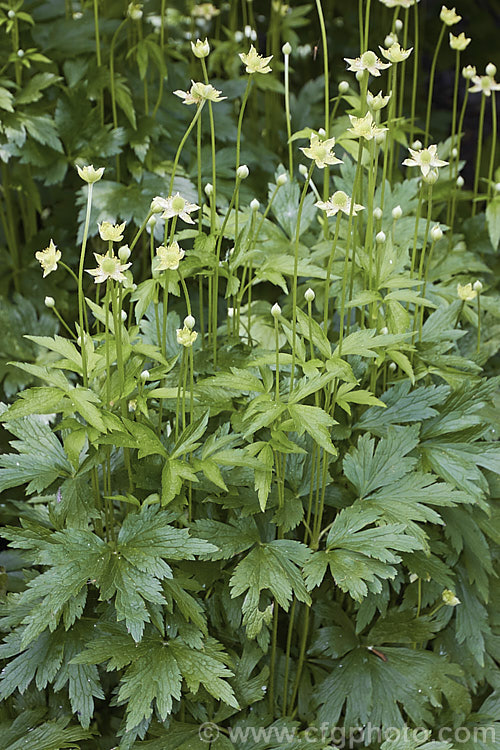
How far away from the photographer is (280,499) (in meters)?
1.31

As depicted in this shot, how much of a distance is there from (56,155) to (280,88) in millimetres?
721

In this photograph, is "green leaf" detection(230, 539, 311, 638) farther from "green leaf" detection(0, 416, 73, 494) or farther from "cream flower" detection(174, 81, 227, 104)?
"cream flower" detection(174, 81, 227, 104)

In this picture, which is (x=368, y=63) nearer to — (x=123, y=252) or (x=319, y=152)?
(x=319, y=152)

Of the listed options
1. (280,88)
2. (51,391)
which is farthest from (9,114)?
(51,391)

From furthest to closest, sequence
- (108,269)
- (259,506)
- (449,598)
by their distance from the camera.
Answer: (449,598) → (259,506) → (108,269)

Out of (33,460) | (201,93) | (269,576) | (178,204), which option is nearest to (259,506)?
(269,576)

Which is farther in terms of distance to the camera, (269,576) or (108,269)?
(269,576)

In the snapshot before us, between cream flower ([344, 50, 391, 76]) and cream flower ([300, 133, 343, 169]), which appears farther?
cream flower ([344, 50, 391, 76])

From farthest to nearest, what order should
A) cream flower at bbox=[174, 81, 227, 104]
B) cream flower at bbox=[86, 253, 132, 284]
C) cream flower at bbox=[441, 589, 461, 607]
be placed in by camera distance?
→ cream flower at bbox=[441, 589, 461, 607] < cream flower at bbox=[174, 81, 227, 104] < cream flower at bbox=[86, 253, 132, 284]

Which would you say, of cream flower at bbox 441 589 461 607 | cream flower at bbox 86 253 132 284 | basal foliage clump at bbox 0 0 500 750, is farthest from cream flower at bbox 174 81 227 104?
cream flower at bbox 441 589 461 607

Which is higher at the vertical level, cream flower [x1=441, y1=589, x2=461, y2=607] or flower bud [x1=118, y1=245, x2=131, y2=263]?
flower bud [x1=118, y1=245, x2=131, y2=263]

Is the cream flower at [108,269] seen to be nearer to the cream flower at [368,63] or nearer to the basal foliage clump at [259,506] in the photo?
the basal foliage clump at [259,506]

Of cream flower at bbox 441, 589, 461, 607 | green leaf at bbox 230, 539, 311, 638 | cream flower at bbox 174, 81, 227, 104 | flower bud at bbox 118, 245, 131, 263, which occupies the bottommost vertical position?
cream flower at bbox 441, 589, 461, 607

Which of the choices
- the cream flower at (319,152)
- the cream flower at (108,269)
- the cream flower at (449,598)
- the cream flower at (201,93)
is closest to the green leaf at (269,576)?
the cream flower at (449,598)
